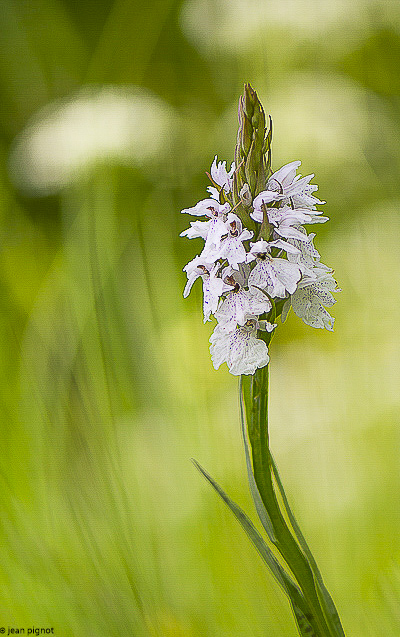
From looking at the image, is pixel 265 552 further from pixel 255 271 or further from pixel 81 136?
pixel 81 136

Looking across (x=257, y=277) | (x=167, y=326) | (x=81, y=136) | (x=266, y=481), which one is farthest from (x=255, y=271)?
(x=81, y=136)

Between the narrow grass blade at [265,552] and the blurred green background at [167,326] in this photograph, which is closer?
the narrow grass blade at [265,552]

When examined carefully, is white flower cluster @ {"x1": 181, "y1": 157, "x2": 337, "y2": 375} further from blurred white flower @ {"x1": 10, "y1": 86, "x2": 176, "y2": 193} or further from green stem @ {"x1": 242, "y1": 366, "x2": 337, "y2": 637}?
blurred white flower @ {"x1": 10, "y1": 86, "x2": 176, "y2": 193}

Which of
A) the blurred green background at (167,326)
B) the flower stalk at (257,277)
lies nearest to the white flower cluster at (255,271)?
the flower stalk at (257,277)

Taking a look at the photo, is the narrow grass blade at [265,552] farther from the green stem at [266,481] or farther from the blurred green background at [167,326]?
the blurred green background at [167,326]

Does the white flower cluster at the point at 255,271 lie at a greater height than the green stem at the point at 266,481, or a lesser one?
greater

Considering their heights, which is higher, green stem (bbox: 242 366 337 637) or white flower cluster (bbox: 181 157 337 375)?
white flower cluster (bbox: 181 157 337 375)

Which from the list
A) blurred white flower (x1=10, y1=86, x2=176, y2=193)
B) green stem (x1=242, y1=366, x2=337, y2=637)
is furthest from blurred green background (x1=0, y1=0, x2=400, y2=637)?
green stem (x1=242, y1=366, x2=337, y2=637)
